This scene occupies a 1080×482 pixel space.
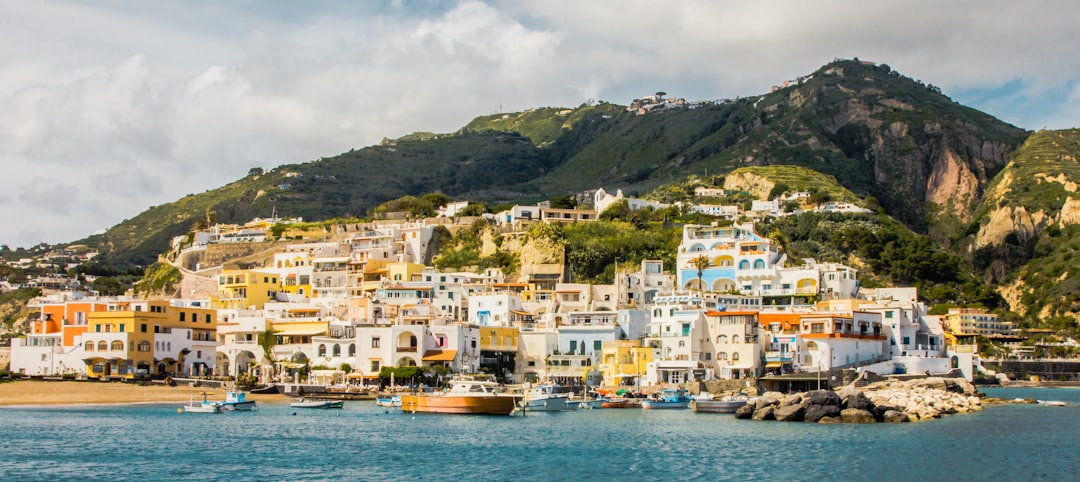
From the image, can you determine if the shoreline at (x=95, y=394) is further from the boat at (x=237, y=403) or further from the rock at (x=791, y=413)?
the rock at (x=791, y=413)

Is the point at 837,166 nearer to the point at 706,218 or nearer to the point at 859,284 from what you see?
the point at 706,218

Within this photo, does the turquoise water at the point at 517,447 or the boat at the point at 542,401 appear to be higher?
the boat at the point at 542,401

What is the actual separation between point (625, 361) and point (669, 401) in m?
8.96

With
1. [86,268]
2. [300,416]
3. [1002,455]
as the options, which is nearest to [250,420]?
[300,416]

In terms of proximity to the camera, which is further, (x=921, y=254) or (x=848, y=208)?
(x=848, y=208)

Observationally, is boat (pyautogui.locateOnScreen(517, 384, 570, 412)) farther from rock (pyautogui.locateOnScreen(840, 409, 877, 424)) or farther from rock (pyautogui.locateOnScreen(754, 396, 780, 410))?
rock (pyautogui.locateOnScreen(840, 409, 877, 424))

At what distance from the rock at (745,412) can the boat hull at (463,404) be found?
403 inches

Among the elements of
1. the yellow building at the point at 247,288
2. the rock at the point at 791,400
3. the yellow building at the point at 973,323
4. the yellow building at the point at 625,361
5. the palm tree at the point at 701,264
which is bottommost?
the rock at the point at 791,400

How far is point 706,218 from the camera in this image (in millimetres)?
101250

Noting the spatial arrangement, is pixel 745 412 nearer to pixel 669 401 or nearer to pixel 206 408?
pixel 669 401

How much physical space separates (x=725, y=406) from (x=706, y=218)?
4686cm

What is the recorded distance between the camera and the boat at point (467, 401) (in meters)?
53.9

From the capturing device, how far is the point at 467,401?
54031 millimetres

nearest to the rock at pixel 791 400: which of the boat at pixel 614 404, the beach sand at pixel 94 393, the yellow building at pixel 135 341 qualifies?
the boat at pixel 614 404
